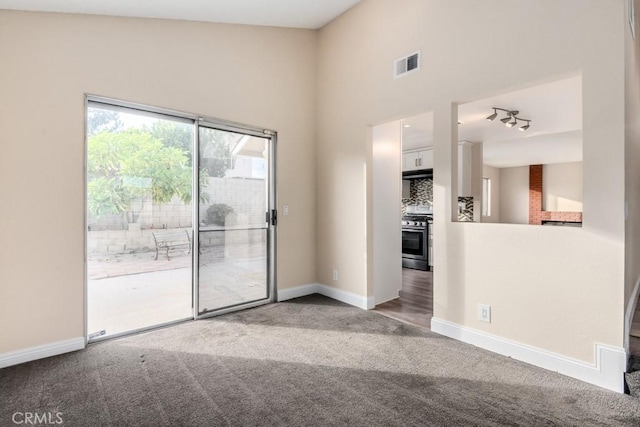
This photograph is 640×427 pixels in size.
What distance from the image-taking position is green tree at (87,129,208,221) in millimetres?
2818

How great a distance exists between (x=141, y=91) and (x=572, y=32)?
136 inches

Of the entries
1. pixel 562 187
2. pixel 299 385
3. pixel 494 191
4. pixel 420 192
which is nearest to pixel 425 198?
pixel 420 192

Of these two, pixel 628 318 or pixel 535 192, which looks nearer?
pixel 628 318

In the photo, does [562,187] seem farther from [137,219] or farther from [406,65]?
[137,219]

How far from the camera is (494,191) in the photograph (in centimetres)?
973

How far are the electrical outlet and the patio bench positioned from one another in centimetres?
284

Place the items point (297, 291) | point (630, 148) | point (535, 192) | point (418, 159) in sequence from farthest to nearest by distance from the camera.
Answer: point (535, 192)
point (418, 159)
point (297, 291)
point (630, 148)

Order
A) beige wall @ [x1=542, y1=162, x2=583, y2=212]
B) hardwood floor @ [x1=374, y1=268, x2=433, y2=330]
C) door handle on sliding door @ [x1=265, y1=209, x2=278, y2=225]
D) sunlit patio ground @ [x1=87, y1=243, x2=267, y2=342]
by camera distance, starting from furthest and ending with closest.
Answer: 1. beige wall @ [x1=542, y1=162, x2=583, y2=212]
2. door handle on sliding door @ [x1=265, y1=209, x2=278, y2=225]
3. hardwood floor @ [x1=374, y1=268, x2=433, y2=330]
4. sunlit patio ground @ [x1=87, y1=243, x2=267, y2=342]

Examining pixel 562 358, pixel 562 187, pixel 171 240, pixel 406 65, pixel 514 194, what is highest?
pixel 406 65

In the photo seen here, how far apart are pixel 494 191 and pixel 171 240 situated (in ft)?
31.0

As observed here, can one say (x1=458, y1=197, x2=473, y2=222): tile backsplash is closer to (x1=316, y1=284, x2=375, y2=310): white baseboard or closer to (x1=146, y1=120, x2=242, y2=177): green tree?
(x1=316, y1=284, x2=375, y2=310): white baseboard

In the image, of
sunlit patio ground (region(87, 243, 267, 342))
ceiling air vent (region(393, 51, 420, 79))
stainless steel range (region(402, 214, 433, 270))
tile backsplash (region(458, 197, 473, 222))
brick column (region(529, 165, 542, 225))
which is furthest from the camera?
brick column (region(529, 165, 542, 225))

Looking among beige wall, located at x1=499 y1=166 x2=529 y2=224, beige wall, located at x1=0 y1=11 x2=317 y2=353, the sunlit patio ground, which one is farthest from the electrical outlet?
beige wall, located at x1=499 y1=166 x2=529 y2=224

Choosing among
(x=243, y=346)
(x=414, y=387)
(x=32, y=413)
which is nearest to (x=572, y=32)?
(x=414, y=387)
